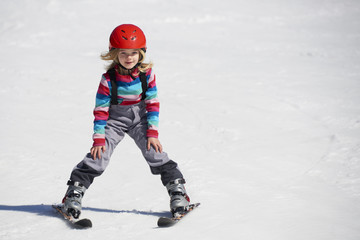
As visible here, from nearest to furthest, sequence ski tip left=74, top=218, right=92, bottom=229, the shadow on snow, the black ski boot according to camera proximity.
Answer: ski tip left=74, top=218, right=92, bottom=229, the black ski boot, the shadow on snow

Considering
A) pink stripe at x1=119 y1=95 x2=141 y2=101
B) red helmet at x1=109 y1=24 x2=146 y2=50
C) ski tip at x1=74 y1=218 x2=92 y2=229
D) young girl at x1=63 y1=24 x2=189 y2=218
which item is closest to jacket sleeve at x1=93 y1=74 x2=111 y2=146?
young girl at x1=63 y1=24 x2=189 y2=218

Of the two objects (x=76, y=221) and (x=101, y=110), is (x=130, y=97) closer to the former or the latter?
(x=101, y=110)

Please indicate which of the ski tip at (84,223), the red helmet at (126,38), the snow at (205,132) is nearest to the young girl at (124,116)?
the red helmet at (126,38)

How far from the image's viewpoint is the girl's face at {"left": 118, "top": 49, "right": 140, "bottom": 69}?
9.60 ft

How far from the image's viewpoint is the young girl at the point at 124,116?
2.94 metres

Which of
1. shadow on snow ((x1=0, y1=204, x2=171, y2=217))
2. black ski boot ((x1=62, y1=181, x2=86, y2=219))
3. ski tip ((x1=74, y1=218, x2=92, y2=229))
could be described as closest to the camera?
ski tip ((x1=74, y1=218, x2=92, y2=229))

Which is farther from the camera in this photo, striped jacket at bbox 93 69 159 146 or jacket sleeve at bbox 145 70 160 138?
jacket sleeve at bbox 145 70 160 138

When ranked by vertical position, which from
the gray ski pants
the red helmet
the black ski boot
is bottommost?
the black ski boot

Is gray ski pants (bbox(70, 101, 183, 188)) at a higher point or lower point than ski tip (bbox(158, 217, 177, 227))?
higher

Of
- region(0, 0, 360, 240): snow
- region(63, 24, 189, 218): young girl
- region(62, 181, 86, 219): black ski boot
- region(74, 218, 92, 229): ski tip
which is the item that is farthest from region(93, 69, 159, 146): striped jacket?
region(0, 0, 360, 240): snow

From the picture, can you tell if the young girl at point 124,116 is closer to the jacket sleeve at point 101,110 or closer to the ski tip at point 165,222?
the jacket sleeve at point 101,110

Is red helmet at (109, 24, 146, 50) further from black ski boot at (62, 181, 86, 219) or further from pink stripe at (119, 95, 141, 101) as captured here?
black ski boot at (62, 181, 86, 219)

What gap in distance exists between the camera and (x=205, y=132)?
5105 mm

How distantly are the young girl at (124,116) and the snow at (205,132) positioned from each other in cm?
26
